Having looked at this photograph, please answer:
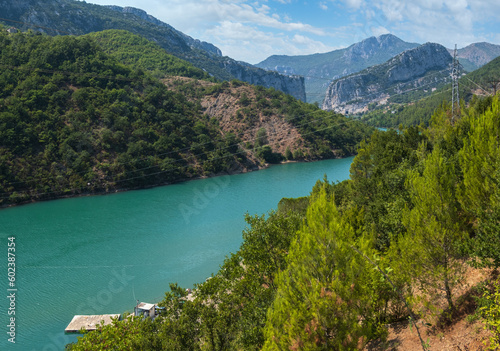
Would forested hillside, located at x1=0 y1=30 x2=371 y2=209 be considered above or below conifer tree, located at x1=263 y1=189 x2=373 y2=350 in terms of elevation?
above

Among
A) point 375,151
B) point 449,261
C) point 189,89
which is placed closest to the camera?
point 449,261

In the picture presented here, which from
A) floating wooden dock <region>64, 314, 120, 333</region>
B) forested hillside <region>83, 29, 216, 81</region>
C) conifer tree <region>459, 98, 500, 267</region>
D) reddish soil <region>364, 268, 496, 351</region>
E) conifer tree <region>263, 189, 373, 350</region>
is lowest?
floating wooden dock <region>64, 314, 120, 333</region>

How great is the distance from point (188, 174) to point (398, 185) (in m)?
56.5

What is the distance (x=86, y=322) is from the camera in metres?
22.9

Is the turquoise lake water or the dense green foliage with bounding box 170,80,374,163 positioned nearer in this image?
the turquoise lake water

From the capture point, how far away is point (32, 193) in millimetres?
54094

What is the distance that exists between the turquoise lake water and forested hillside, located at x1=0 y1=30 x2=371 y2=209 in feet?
16.1

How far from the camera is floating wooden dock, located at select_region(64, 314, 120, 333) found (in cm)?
2231

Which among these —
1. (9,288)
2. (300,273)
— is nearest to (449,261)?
(300,273)

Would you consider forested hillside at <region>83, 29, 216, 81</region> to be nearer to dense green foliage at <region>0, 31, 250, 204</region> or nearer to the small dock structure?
dense green foliage at <region>0, 31, 250, 204</region>

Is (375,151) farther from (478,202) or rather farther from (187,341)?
(187,341)
